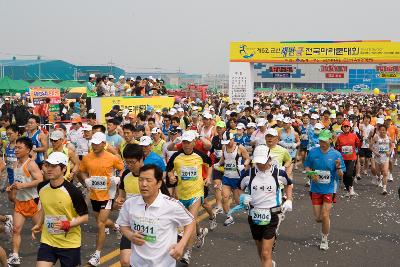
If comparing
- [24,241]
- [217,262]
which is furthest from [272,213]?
→ [24,241]

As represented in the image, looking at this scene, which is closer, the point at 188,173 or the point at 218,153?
the point at 188,173

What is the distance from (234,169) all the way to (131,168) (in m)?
3.54

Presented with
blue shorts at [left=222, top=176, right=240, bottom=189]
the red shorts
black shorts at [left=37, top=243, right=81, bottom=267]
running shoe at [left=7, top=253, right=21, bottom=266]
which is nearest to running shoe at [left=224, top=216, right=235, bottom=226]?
blue shorts at [left=222, top=176, right=240, bottom=189]

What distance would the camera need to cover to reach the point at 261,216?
6441mm

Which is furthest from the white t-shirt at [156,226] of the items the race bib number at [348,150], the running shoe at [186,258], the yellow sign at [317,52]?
the yellow sign at [317,52]

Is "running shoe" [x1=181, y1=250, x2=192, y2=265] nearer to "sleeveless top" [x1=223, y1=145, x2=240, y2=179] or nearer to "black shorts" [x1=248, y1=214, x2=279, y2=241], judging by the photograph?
"black shorts" [x1=248, y1=214, x2=279, y2=241]

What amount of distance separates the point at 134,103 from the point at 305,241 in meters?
12.5

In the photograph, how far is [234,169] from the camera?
31.7 feet

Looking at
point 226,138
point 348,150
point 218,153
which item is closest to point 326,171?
point 226,138

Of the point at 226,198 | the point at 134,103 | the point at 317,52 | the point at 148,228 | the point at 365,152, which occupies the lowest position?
the point at 226,198

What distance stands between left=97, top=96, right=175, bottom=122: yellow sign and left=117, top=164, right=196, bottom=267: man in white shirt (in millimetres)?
14738

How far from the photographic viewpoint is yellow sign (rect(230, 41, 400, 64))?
26.7 meters

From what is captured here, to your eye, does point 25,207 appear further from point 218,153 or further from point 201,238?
point 218,153

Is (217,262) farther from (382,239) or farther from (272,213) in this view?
(382,239)
